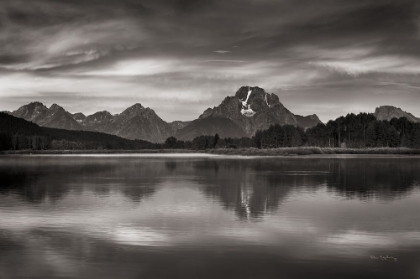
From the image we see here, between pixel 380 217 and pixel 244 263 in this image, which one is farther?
pixel 380 217

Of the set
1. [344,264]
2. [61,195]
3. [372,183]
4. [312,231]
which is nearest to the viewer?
[344,264]

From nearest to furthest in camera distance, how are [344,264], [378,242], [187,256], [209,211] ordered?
[344,264] < [187,256] < [378,242] < [209,211]

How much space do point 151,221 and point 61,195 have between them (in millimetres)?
16629

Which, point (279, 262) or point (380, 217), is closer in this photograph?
point (279, 262)

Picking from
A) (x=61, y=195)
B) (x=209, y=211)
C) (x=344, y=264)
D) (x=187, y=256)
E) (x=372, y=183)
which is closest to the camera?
(x=344, y=264)

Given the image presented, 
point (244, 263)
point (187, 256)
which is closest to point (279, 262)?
point (244, 263)

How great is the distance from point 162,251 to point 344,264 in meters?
7.82

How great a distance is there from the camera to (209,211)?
103 feet

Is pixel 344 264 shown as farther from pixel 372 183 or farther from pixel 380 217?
pixel 372 183

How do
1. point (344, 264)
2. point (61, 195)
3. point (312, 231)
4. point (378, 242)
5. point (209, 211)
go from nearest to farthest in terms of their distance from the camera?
point (344, 264) < point (378, 242) < point (312, 231) < point (209, 211) < point (61, 195)

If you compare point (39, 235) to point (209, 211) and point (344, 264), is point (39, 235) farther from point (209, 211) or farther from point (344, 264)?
point (344, 264)

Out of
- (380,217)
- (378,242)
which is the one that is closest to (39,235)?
(378,242)

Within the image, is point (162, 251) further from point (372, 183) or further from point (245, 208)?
point (372, 183)

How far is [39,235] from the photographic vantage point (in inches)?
904
